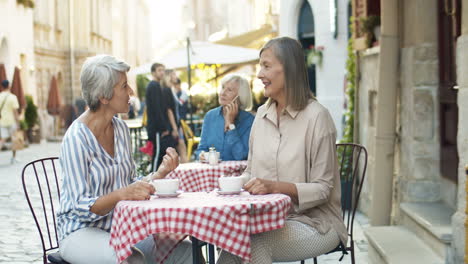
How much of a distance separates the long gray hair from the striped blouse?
95 centimetres

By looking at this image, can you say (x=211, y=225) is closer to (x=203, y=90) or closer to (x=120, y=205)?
(x=120, y=205)

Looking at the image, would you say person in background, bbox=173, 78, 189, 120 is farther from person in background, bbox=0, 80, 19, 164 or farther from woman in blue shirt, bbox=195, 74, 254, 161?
woman in blue shirt, bbox=195, 74, 254, 161

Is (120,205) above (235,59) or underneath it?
underneath

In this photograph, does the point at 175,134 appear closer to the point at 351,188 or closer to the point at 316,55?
the point at 316,55

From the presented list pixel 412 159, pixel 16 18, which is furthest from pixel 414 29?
pixel 16 18

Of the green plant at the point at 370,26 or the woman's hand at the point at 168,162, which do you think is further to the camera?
the green plant at the point at 370,26

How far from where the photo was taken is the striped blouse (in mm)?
3885

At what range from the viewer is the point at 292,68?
423 cm

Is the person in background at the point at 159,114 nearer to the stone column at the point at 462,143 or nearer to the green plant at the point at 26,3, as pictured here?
the stone column at the point at 462,143

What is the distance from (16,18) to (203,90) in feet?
34.3

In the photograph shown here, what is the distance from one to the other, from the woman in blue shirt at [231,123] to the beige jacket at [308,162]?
2690 millimetres

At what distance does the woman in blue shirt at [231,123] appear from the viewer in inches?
278

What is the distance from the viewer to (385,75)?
7.02 m

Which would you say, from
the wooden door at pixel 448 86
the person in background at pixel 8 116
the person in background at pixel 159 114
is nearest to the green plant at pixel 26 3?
the person in background at pixel 8 116
